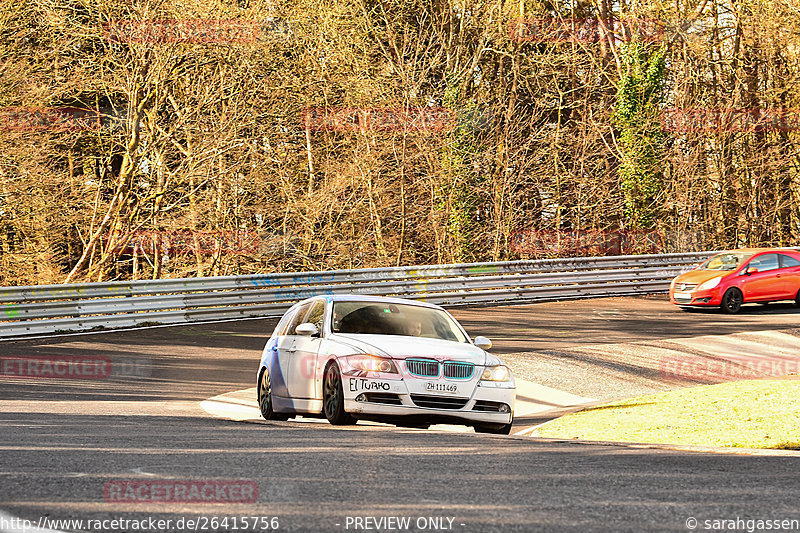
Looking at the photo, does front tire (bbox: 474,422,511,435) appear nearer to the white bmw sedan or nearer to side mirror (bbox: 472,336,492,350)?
the white bmw sedan

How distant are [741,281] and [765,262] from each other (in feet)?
2.93

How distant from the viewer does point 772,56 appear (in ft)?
128

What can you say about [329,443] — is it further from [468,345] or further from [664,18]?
[664,18]

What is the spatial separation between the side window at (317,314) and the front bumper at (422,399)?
1424 millimetres

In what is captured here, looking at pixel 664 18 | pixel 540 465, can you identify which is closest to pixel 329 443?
pixel 540 465

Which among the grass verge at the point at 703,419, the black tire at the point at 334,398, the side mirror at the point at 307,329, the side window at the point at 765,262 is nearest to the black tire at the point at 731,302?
the side window at the point at 765,262

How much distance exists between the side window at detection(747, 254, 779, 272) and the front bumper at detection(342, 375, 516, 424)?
1732cm

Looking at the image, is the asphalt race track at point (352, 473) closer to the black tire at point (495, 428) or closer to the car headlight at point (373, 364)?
the car headlight at point (373, 364)

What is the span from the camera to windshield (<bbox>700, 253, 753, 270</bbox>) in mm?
26250

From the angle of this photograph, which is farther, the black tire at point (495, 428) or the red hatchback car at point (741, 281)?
the red hatchback car at point (741, 281)

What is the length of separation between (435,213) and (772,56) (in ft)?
46.4

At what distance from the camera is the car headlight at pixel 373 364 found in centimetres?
1043

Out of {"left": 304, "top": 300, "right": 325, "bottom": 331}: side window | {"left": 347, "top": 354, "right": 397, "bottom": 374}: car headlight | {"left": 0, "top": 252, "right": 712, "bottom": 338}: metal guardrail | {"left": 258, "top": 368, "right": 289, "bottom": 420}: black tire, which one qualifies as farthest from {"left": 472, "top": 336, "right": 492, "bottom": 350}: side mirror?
Result: {"left": 0, "top": 252, "right": 712, "bottom": 338}: metal guardrail

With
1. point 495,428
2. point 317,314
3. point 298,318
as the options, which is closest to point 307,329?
point 317,314
